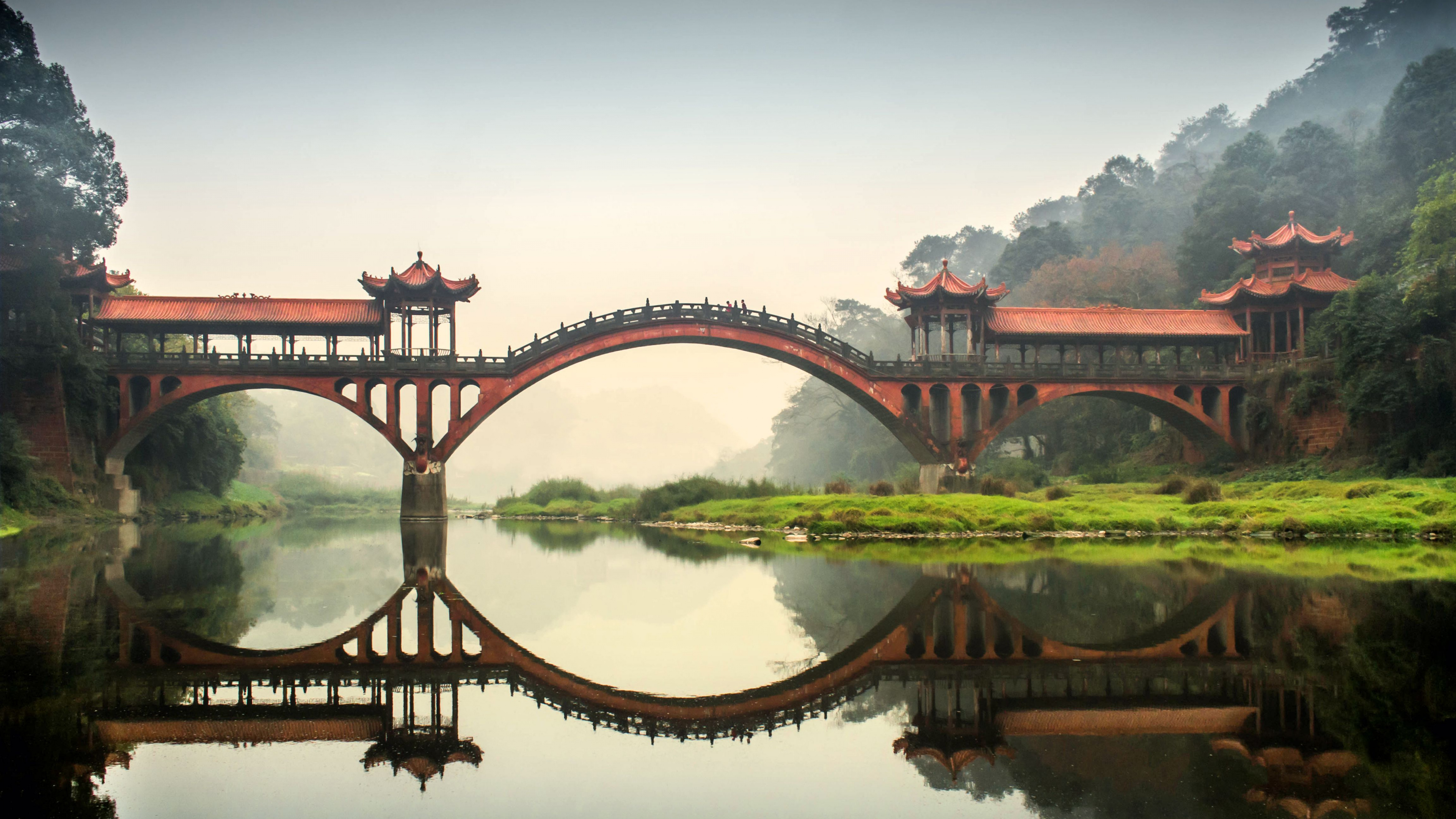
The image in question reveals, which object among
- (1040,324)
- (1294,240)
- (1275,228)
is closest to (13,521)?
(1040,324)

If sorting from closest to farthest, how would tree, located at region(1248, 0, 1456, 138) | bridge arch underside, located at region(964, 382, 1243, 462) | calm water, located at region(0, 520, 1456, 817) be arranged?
calm water, located at region(0, 520, 1456, 817), bridge arch underside, located at region(964, 382, 1243, 462), tree, located at region(1248, 0, 1456, 138)

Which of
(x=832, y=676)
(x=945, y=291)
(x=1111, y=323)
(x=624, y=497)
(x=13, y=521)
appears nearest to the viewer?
(x=832, y=676)

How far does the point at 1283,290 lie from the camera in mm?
38469

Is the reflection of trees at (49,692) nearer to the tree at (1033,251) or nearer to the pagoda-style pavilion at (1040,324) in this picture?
the pagoda-style pavilion at (1040,324)

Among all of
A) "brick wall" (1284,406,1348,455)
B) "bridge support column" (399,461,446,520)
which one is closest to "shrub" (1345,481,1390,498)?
"brick wall" (1284,406,1348,455)

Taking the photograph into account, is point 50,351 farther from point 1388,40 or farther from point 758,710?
point 1388,40

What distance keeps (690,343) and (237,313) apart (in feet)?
54.6

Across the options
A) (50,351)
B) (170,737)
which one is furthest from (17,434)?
(170,737)

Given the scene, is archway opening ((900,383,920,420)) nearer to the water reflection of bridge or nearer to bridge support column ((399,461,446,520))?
bridge support column ((399,461,446,520))

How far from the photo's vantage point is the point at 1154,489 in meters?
32.1

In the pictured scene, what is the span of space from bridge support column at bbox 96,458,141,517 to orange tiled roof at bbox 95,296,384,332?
5199 millimetres

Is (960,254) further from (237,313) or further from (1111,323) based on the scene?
(237,313)

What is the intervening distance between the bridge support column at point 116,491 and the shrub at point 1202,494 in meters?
34.8

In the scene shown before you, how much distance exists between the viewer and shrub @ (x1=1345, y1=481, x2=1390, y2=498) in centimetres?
2428
